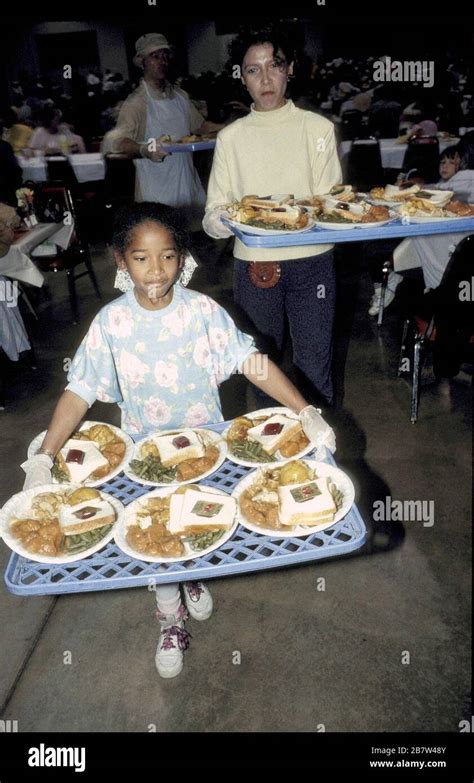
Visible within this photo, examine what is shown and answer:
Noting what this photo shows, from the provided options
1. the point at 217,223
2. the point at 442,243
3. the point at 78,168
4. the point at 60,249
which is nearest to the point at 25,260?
the point at 60,249

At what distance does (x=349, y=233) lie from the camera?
2668 mm

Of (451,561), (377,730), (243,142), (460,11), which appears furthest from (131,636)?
(460,11)

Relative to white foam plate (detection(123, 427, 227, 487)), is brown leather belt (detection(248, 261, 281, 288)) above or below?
above

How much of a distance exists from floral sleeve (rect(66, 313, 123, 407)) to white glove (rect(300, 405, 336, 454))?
2.72ft

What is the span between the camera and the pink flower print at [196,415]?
7.94ft

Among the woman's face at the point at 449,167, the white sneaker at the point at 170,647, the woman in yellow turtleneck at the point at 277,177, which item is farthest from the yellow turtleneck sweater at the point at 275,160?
the woman's face at the point at 449,167

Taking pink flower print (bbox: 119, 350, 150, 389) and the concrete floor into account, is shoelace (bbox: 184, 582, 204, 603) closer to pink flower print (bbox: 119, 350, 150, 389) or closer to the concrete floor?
the concrete floor

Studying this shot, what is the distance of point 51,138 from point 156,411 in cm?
756

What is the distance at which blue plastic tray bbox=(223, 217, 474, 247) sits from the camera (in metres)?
2.58

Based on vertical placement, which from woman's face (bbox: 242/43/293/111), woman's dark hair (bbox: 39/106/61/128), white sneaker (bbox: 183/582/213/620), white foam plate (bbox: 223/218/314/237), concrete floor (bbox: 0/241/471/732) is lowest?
concrete floor (bbox: 0/241/471/732)

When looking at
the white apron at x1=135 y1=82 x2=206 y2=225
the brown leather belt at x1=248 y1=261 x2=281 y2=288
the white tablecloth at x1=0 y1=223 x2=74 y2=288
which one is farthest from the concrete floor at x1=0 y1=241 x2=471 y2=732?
the white apron at x1=135 y1=82 x2=206 y2=225

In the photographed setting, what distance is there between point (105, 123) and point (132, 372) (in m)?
11.3

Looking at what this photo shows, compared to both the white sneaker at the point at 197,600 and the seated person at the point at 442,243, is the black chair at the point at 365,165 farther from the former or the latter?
the white sneaker at the point at 197,600

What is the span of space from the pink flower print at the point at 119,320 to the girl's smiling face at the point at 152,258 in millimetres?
132
